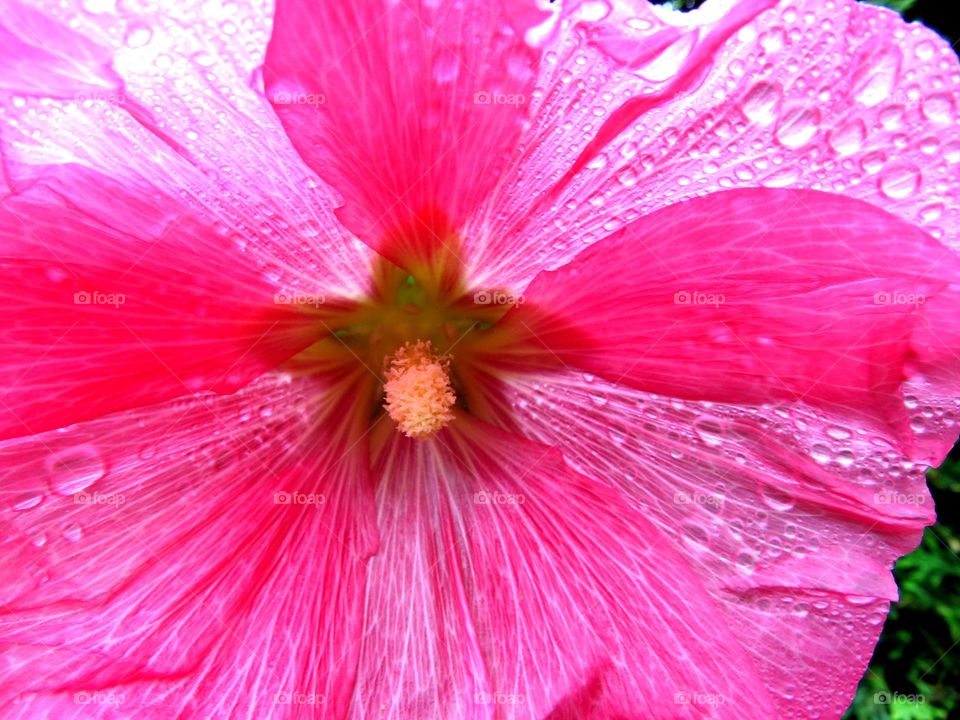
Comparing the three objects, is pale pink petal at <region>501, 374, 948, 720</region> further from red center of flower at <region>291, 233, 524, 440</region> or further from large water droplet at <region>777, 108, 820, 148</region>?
large water droplet at <region>777, 108, 820, 148</region>

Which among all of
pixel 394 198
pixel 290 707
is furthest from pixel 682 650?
pixel 394 198

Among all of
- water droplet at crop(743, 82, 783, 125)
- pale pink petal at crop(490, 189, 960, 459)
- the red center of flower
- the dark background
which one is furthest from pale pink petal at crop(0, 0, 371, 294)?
the dark background

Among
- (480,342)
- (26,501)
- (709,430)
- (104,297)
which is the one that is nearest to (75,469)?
(26,501)

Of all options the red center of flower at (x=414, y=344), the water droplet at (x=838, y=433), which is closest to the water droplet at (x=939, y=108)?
the water droplet at (x=838, y=433)

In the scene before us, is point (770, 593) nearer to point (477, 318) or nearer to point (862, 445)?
point (862, 445)

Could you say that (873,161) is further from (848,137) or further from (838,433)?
(838,433)
